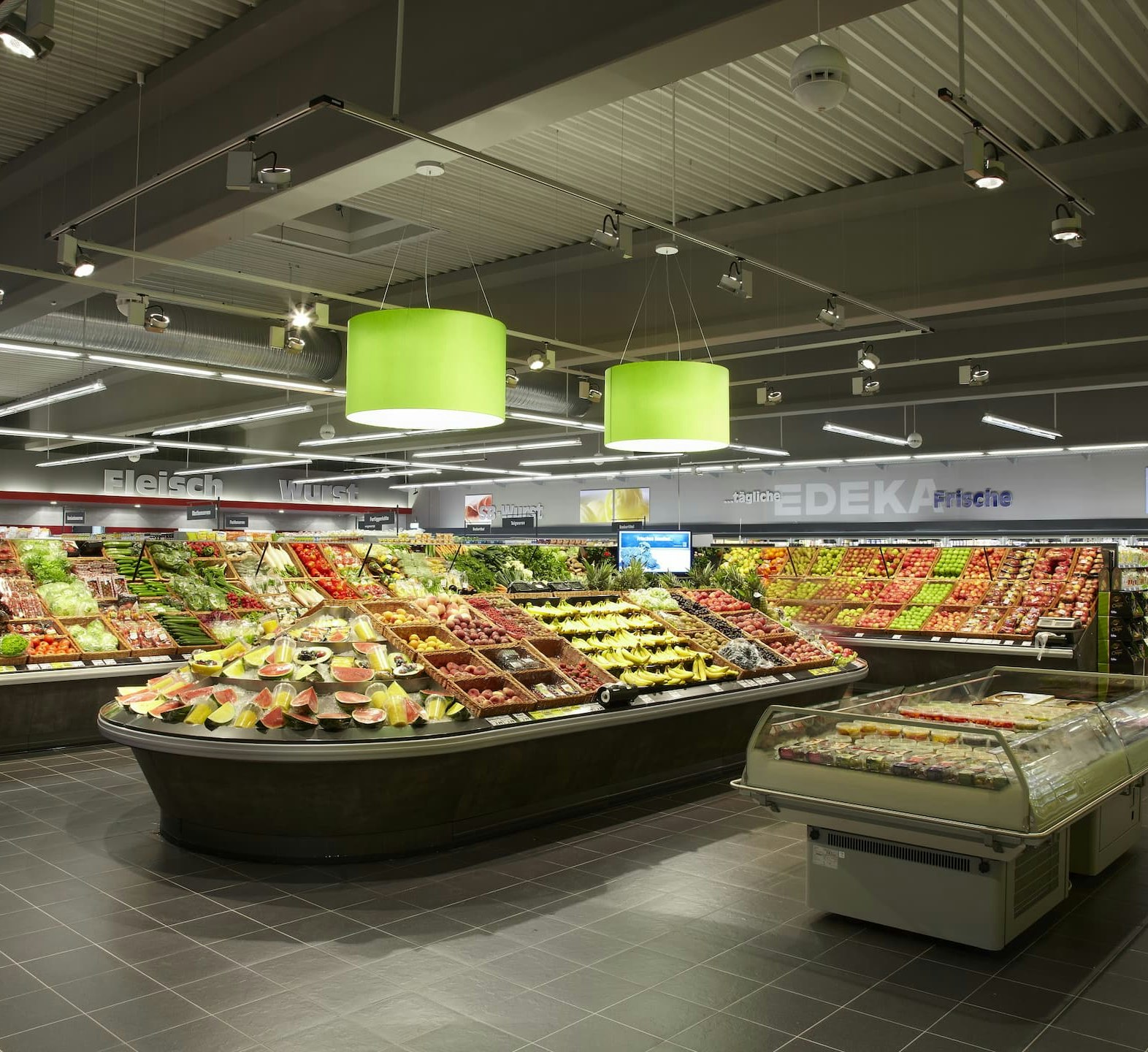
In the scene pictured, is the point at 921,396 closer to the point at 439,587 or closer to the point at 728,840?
the point at 439,587

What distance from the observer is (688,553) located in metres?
16.5

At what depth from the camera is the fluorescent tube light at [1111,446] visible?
1443cm

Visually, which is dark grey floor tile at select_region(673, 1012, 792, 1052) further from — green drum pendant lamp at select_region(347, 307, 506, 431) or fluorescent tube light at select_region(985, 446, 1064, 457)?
fluorescent tube light at select_region(985, 446, 1064, 457)

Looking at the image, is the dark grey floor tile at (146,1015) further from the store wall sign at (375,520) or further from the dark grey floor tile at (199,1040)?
the store wall sign at (375,520)

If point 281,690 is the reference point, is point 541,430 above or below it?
above

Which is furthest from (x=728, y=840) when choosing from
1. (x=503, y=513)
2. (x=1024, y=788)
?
(x=503, y=513)

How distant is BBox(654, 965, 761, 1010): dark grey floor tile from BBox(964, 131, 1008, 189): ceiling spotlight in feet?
14.1

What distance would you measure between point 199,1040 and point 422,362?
3.29 meters

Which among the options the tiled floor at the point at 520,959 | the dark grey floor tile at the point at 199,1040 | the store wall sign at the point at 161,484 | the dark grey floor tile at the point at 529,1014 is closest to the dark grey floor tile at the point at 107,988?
the tiled floor at the point at 520,959

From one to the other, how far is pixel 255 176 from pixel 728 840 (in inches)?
198

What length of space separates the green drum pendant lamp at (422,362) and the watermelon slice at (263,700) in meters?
1.71

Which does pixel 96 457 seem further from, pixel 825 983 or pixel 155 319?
pixel 825 983

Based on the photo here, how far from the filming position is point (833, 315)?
8.71 m

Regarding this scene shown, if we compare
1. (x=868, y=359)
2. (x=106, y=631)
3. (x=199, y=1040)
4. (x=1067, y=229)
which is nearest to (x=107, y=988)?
(x=199, y=1040)
